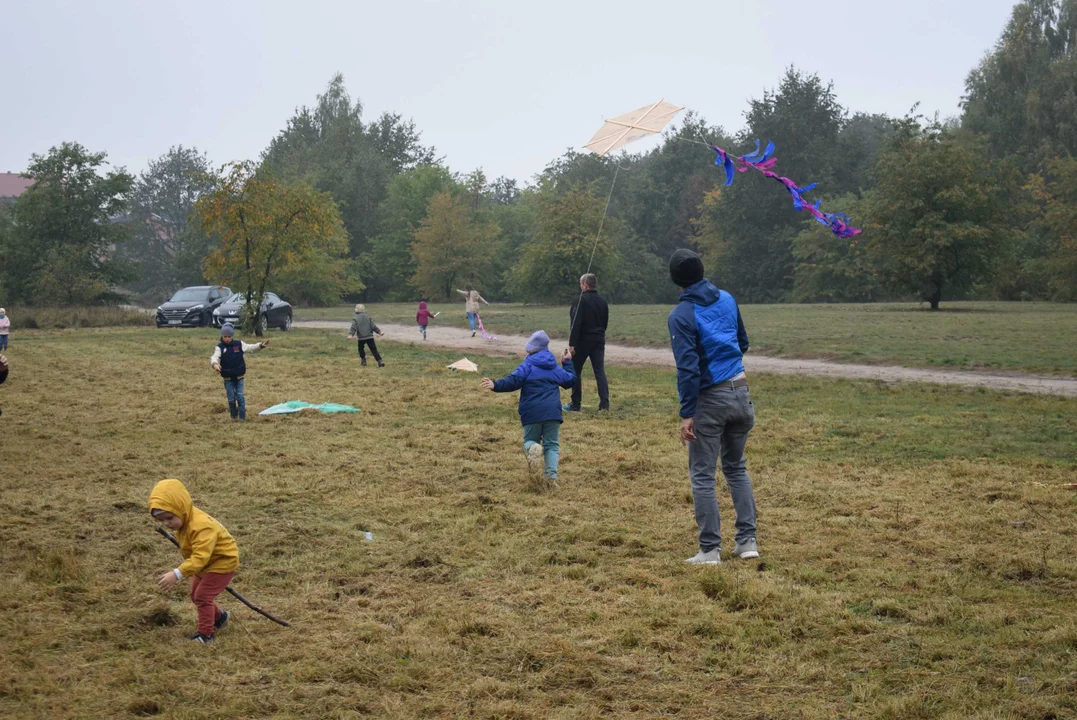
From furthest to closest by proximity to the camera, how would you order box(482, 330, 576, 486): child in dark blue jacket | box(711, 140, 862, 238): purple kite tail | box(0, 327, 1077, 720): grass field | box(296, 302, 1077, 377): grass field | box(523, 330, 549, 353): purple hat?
box(296, 302, 1077, 377): grass field, box(711, 140, 862, 238): purple kite tail, box(523, 330, 549, 353): purple hat, box(482, 330, 576, 486): child in dark blue jacket, box(0, 327, 1077, 720): grass field

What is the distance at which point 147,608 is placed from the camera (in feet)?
19.5

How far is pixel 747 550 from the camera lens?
6809 millimetres

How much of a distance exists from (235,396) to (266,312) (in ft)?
64.8

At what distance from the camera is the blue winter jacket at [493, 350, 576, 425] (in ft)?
30.2

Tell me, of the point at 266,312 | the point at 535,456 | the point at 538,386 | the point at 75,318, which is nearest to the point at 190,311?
the point at 266,312

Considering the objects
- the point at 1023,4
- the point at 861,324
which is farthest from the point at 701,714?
the point at 1023,4

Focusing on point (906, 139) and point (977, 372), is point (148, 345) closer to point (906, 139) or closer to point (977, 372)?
point (977, 372)

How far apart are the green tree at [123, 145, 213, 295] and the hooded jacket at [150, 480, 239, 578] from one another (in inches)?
2947

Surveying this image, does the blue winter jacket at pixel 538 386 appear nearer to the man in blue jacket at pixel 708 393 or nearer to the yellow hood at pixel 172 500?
the man in blue jacket at pixel 708 393


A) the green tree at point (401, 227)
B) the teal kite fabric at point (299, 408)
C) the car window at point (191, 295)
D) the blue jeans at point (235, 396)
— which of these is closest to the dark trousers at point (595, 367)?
the teal kite fabric at point (299, 408)

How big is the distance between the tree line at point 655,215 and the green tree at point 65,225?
102 millimetres

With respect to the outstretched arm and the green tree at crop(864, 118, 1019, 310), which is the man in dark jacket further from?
the green tree at crop(864, 118, 1019, 310)

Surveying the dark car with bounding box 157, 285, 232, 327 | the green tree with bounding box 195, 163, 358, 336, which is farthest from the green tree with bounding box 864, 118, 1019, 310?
the dark car with bounding box 157, 285, 232, 327

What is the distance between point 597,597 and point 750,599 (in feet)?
2.79
